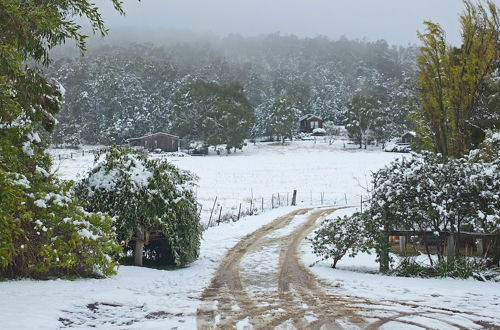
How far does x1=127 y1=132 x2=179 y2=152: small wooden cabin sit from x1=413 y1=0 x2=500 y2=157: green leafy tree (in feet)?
193

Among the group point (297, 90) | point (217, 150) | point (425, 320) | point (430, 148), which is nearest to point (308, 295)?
point (425, 320)

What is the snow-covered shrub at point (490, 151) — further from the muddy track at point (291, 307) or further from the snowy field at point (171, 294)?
the muddy track at point (291, 307)

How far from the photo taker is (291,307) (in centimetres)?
854

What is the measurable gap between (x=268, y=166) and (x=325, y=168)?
719 cm

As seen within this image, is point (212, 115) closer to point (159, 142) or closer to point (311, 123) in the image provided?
point (159, 142)

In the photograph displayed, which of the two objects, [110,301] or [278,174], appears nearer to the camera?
[110,301]

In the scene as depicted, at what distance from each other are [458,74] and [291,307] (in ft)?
36.8

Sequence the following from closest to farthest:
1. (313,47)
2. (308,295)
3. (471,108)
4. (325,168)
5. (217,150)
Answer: (308,295) < (471,108) < (325,168) < (217,150) < (313,47)

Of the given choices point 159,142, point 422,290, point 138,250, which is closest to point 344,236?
point 422,290

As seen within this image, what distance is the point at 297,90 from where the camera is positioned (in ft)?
345

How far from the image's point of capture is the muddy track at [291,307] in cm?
742

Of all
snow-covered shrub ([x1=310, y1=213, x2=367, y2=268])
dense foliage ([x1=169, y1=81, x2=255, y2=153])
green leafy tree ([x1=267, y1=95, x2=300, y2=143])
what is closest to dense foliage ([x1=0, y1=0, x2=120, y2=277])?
snow-covered shrub ([x1=310, y1=213, x2=367, y2=268])

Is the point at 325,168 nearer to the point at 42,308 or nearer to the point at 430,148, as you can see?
the point at 430,148

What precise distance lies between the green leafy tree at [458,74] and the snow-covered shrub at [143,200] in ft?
31.9
